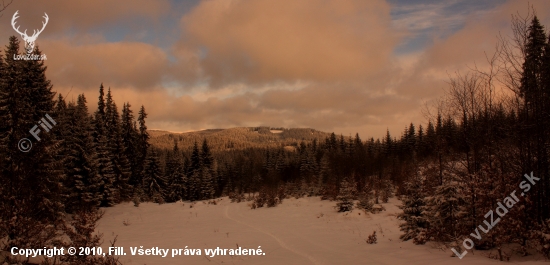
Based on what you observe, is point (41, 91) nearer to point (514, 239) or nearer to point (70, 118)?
point (70, 118)

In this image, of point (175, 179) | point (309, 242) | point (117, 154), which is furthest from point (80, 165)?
point (175, 179)

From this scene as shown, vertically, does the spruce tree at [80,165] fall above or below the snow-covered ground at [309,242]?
above

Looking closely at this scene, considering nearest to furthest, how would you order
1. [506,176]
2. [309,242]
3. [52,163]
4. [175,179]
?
1. [506,176]
2. [309,242]
3. [52,163]
4. [175,179]

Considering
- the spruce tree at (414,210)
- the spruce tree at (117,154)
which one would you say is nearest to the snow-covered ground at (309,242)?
the spruce tree at (414,210)

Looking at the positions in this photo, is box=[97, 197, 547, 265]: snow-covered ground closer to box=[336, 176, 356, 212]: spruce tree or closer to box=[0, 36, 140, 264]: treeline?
box=[336, 176, 356, 212]: spruce tree

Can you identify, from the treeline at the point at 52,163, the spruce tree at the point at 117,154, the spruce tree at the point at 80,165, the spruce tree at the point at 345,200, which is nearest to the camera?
the treeline at the point at 52,163

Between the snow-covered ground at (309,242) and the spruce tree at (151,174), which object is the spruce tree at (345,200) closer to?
the snow-covered ground at (309,242)

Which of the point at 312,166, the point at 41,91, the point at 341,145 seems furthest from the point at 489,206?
the point at 341,145

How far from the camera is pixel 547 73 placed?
784 cm

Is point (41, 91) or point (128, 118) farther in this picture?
point (128, 118)

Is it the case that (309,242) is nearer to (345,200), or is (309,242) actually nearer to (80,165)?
(345,200)

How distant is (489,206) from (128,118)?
153 feet

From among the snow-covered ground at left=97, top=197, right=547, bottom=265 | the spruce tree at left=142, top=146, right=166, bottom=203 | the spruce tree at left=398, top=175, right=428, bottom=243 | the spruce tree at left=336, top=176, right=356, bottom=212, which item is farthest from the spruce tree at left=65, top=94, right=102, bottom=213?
the spruce tree at left=398, top=175, right=428, bottom=243

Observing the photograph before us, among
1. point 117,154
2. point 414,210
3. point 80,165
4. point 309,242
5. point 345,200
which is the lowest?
point 309,242
